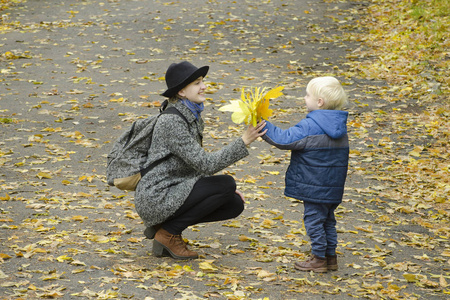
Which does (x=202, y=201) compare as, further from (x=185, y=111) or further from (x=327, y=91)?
(x=327, y=91)

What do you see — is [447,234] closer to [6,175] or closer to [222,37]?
[6,175]

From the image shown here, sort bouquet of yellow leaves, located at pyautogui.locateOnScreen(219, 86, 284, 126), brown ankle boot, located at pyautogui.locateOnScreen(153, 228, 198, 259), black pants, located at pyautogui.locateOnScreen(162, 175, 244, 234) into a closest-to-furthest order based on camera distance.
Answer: bouquet of yellow leaves, located at pyautogui.locateOnScreen(219, 86, 284, 126)
black pants, located at pyautogui.locateOnScreen(162, 175, 244, 234)
brown ankle boot, located at pyautogui.locateOnScreen(153, 228, 198, 259)

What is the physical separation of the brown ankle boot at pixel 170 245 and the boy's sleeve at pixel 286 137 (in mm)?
1086

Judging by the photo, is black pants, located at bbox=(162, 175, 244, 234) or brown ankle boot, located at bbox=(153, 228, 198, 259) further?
brown ankle boot, located at bbox=(153, 228, 198, 259)

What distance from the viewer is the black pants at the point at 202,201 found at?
168 inches

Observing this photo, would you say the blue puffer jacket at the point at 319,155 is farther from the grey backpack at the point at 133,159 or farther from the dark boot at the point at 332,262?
the grey backpack at the point at 133,159

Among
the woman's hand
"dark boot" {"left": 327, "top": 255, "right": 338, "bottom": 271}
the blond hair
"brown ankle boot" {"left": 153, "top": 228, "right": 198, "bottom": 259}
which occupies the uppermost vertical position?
the blond hair

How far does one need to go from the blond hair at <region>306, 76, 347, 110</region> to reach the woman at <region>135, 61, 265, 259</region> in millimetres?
672

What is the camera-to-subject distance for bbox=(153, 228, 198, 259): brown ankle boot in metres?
4.38

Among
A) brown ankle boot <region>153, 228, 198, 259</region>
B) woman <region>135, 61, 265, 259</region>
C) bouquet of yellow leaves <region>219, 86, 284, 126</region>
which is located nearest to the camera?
bouquet of yellow leaves <region>219, 86, 284, 126</region>

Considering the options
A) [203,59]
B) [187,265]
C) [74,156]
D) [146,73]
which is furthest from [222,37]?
[187,265]

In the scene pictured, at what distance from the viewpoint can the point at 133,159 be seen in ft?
14.0

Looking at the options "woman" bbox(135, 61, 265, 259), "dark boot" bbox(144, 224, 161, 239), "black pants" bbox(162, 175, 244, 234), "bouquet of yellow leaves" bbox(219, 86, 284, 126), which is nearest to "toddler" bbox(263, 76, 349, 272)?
"bouquet of yellow leaves" bbox(219, 86, 284, 126)

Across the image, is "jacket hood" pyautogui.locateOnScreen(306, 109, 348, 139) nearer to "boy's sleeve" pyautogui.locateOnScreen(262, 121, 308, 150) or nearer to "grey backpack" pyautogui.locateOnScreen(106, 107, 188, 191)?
"boy's sleeve" pyautogui.locateOnScreen(262, 121, 308, 150)
